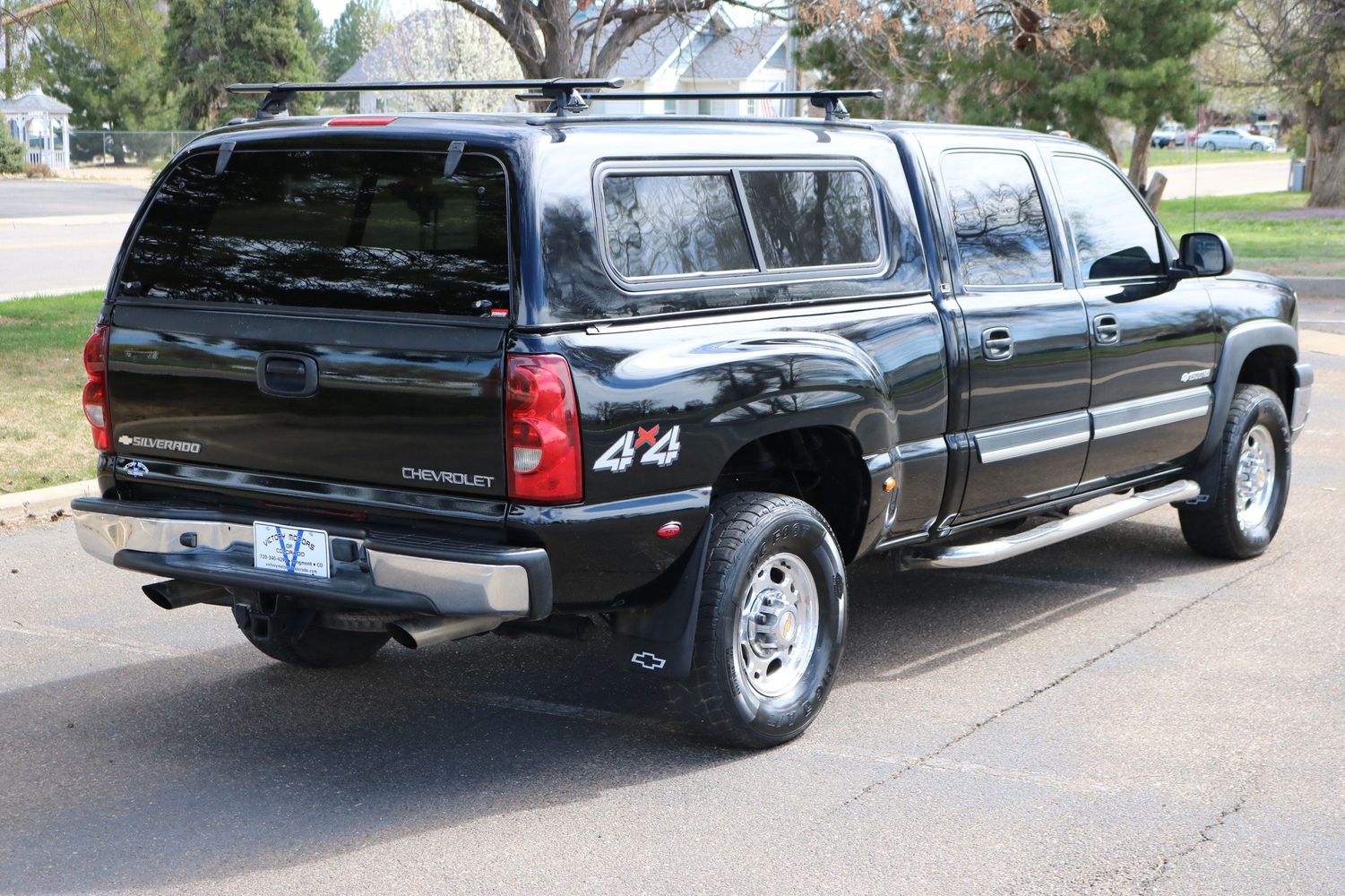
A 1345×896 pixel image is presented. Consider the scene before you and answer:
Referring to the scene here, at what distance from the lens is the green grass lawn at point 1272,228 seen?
22969mm

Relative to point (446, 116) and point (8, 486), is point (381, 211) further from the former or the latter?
point (8, 486)

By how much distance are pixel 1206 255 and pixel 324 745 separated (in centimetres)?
432

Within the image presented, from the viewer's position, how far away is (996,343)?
19.3ft

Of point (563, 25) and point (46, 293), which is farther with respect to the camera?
point (46, 293)

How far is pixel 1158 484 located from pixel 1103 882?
356cm

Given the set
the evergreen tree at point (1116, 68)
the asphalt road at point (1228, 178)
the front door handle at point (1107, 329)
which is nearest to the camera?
the front door handle at point (1107, 329)

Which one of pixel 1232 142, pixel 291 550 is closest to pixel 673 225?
pixel 291 550

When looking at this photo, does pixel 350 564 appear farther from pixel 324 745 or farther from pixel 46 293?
pixel 46 293

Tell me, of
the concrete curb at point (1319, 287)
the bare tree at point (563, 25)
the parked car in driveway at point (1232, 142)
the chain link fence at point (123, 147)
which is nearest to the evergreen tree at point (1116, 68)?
the concrete curb at point (1319, 287)

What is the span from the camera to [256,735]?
5172 millimetres

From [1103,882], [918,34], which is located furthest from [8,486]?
[918,34]

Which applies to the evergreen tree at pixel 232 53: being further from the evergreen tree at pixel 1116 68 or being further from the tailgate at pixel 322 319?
the tailgate at pixel 322 319

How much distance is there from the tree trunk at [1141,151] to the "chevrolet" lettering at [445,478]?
74.6 ft

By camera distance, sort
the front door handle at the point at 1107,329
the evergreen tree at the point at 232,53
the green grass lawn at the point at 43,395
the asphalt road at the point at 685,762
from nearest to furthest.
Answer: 1. the asphalt road at the point at 685,762
2. the front door handle at the point at 1107,329
3. the green grass lawn at the point at 43,395
4. the evergreen tree at the point at 232,53
